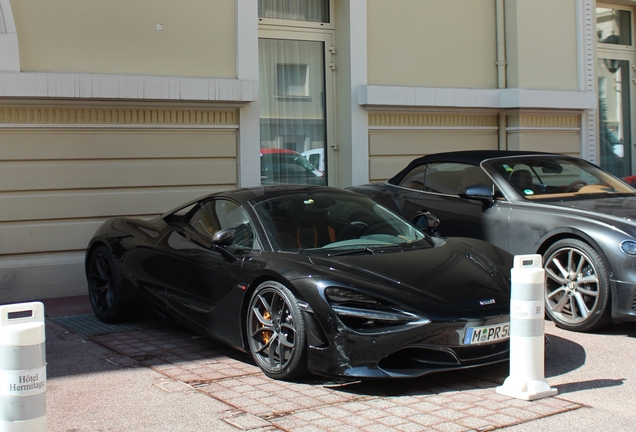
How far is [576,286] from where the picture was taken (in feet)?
20.3

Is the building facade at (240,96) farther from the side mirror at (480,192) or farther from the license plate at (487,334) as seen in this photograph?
the license plate at (487,334)

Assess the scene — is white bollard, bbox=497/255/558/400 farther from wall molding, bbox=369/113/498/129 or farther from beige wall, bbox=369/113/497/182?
wall molding, bbox=369/113/498/129

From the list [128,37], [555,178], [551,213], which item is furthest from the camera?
[128,37]

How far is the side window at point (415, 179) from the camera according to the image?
8312mm

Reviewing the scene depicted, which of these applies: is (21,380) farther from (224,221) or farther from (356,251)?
(224,221)

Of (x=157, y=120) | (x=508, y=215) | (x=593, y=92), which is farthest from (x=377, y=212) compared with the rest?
(x=593, y=92)

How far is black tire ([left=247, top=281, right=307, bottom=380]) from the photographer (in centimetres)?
467

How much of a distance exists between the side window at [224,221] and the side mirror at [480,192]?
8.18 feet

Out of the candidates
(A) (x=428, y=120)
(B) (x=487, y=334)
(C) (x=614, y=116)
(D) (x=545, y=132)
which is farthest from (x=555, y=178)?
(C) (x=614, y=116)

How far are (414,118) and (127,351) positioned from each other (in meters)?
6.32

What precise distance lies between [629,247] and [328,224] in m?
2.37

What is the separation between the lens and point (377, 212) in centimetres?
612

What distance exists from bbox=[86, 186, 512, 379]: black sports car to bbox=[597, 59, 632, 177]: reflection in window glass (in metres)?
8.45

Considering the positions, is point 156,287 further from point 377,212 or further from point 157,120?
point 157,120
